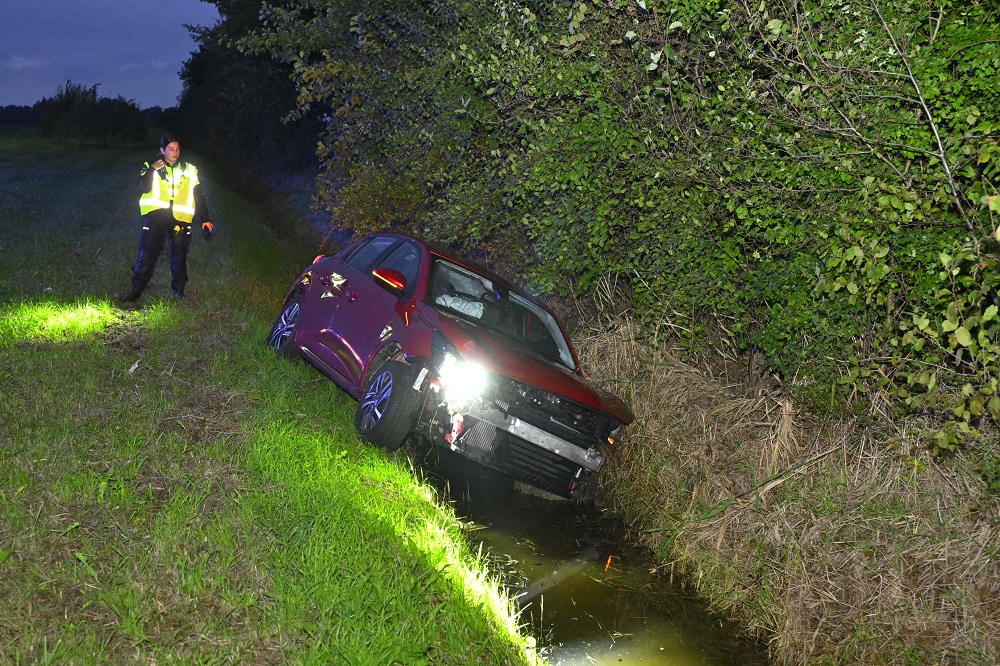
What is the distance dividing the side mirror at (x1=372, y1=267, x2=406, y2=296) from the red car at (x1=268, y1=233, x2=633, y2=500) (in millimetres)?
11

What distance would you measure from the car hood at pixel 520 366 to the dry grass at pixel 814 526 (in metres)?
0.77

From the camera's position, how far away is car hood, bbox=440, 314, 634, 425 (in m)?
6.39

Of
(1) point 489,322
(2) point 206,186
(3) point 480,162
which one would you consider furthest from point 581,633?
(2) point 206,186

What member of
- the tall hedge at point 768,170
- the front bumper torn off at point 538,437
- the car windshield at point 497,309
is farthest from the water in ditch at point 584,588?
the tall hedge at point 768,170

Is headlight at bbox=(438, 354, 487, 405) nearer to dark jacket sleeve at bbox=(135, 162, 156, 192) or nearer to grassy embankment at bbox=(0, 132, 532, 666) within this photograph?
grassy embankment at bbox=(0, 132, 532, 666)

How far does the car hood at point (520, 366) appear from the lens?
252 inches

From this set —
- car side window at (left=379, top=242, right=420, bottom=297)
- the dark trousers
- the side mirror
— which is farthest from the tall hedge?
the dark trousers

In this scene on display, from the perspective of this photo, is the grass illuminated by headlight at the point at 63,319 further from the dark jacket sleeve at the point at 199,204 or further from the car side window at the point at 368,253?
the car side window at the point at 368,253

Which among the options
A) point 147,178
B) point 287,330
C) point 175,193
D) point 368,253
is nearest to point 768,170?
point 368,253

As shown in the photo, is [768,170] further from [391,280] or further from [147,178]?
[147,178]

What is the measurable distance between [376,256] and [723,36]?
138 inches

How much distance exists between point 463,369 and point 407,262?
185cm

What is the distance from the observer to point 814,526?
5.98 meters

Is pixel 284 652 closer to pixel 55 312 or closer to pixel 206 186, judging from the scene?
pixel 55 312
